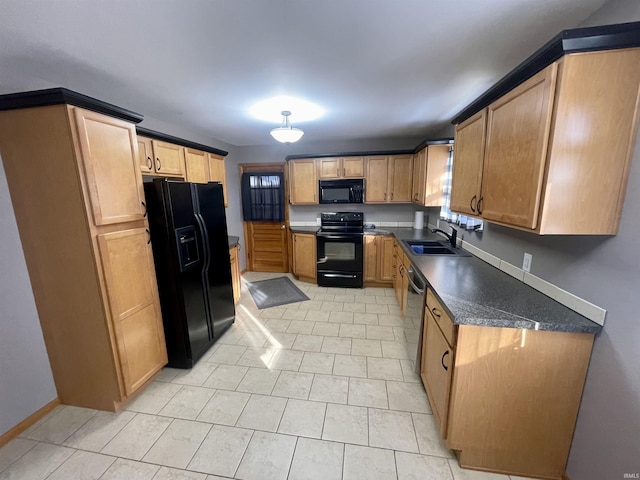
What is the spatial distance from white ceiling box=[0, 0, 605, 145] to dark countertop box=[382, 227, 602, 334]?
4.86 ft

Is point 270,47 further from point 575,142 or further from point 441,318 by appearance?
point 441,318

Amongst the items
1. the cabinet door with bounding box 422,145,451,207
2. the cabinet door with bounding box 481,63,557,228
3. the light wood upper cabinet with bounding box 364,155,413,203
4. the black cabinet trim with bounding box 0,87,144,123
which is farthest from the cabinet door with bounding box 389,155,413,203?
the black cabinet trim with bounding box 0,87,144,123

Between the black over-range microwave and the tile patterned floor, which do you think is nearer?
the tile patterned floor

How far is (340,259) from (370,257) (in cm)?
48

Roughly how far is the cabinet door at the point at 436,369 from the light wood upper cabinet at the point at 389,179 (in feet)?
8.66

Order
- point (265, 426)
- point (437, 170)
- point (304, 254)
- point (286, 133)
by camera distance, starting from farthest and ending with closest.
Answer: point (304, 254)
point (437, 170)
point (286, 133)
point (265, 426)

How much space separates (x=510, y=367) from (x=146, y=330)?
247cm

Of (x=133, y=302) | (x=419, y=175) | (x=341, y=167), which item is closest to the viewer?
(x=133, y=302)

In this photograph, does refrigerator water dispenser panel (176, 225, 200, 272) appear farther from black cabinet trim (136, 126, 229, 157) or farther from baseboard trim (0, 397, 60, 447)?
baseboard trim (0, 397, 60, 447)

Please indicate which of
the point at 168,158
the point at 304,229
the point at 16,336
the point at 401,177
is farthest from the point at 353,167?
the point at 16,336

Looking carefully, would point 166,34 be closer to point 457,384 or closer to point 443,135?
point 457,384

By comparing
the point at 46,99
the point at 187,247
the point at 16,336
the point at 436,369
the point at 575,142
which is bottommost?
the point at 436,369

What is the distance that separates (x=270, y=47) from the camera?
152 centimetres

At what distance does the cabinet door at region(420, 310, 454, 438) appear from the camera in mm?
1444
